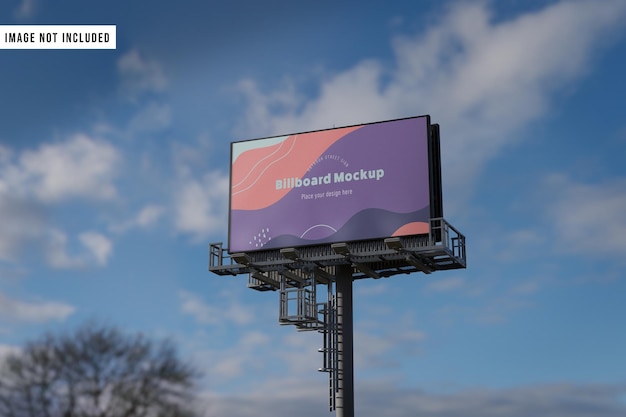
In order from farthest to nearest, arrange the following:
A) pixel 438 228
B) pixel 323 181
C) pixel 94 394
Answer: pixel 323 181
pixel 438 228
pixel 94 394

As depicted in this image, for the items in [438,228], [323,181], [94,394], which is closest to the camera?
[94,394]

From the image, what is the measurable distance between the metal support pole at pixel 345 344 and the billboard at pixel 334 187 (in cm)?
233

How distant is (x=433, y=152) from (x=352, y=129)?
4.40 meters

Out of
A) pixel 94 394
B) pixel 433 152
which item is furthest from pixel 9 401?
pixel 433 152

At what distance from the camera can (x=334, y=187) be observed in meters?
47.5

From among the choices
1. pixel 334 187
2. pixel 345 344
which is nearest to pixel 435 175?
pixel 334 187

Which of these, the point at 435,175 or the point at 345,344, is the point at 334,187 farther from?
the point at 345,344

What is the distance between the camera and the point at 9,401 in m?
36.6

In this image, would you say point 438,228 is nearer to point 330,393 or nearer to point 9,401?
point 330,393

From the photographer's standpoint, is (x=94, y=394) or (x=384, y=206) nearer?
(x=94, y=394)

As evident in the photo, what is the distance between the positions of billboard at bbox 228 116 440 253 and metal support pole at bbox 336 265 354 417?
2.33 m

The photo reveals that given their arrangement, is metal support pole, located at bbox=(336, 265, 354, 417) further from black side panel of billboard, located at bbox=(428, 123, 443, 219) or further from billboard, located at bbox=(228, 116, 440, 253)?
black side panel of billboard, located at bbox=(428, 123, 443, 219)

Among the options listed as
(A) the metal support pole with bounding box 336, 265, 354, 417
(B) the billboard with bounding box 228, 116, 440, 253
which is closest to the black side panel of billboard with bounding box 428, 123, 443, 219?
(B) the billboard with bounding box 228, 116, 440, 253

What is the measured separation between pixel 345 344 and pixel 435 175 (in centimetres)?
961
